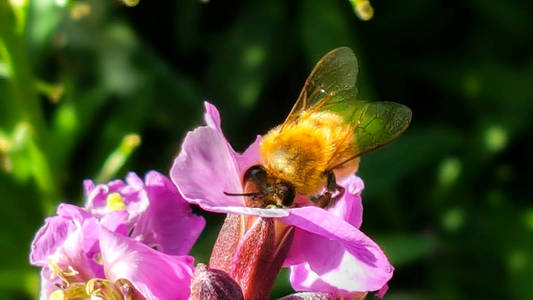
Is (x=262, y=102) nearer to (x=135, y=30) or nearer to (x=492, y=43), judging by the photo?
(x=135, y=30)

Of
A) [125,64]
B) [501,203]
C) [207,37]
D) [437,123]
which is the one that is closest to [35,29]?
[125,64]

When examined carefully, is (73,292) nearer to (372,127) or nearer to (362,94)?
(372,127)

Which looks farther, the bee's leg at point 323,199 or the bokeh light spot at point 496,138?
the bokeh light spot at point 496,138

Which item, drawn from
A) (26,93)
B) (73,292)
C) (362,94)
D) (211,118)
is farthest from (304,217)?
(362,94)

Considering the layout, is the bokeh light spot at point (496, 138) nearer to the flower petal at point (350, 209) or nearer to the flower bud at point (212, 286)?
the flower petal at point (350, 209)

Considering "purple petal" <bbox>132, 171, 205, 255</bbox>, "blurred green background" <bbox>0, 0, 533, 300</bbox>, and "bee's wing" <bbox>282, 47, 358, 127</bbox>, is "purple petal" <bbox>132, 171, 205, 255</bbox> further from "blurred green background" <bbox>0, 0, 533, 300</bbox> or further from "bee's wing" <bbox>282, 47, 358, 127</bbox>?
"blurred green background" <bbox>0, 0, 533, 300</bbox>

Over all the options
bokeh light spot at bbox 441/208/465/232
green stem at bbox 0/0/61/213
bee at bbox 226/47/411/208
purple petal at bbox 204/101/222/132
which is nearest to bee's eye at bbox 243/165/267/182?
bee at bbox 226/47/411/208

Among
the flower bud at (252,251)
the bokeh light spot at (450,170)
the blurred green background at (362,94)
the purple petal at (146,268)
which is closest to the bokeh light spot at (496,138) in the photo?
the blurred green background at (362,94)
